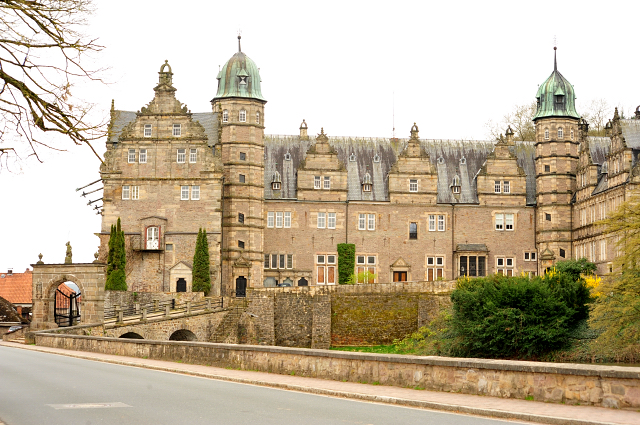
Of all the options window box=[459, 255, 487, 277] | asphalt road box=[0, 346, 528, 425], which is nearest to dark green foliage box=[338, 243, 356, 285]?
window box=[459, 255, 487, 277]

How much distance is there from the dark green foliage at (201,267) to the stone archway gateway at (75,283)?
1059 centimetres

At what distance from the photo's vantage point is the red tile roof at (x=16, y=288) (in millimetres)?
77250

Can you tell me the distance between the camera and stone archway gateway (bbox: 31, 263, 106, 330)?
4462 centimetres

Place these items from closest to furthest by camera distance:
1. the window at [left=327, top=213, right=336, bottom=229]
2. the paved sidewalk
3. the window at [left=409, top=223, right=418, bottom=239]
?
the paved sidewalk
the window at [left=327, top=213, right=336, bottom=229]
the window at [left=409, top=223, right=418, bottom=239]

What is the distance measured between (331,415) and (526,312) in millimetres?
23049

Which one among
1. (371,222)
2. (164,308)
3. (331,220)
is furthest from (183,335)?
(371,222)

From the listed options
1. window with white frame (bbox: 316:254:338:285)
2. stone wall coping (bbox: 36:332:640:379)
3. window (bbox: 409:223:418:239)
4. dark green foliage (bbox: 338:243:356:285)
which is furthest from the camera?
window (bbox: 409:223:418:239)

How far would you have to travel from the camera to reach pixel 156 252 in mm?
56312

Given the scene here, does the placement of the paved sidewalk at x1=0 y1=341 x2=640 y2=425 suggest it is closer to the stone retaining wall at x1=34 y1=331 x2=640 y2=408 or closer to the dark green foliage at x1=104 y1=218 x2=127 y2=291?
the stone retaining wall at x1=34 y1=331 x2=640 y2=408

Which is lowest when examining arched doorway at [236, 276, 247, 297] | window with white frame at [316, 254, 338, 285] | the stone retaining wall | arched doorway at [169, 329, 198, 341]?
arched doorway at [169, 329, 198, 341]

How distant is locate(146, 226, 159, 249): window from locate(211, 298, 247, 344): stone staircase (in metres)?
7.97

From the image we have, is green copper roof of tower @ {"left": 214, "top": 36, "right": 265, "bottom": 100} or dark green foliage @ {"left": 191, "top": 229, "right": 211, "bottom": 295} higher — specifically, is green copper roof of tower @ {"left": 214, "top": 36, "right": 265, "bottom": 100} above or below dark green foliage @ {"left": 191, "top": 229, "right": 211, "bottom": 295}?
above

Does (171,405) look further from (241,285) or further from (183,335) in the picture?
(241,285)

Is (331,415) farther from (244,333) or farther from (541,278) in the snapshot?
(244,333)
